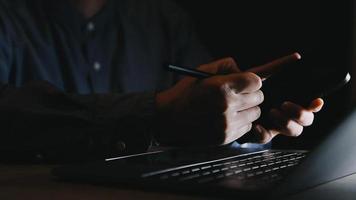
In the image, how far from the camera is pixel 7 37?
1174 millimetres

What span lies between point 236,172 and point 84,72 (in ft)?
2.57

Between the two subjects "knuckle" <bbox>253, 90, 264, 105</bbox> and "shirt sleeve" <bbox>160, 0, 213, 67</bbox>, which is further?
"shirt sleeve" <bbox>160, 0, 213, 67</bbox>

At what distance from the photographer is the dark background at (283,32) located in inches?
51.7

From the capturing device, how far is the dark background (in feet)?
4.31

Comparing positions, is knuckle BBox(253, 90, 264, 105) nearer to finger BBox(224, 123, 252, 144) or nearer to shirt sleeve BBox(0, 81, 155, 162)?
finger BBox(224, 123, 252, 144)

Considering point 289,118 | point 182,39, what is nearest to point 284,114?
point 289,118

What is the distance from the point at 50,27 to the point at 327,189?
90cm

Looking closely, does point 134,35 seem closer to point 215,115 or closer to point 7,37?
point 7,37

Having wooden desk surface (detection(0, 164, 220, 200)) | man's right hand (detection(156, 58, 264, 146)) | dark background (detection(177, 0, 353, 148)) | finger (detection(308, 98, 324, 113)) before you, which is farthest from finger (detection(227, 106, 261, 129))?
dark background (detection(177, 0, 353, 148))

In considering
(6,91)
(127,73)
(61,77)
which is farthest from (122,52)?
(6,91)

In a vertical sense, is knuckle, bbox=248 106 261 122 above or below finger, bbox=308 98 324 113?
below

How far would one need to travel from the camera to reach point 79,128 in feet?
2.62

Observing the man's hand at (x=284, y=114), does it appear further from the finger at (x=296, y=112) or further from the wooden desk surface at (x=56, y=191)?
the wooden desk surface at (x=56, y=191)

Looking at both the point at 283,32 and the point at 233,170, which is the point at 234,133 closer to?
the point at 233,170
